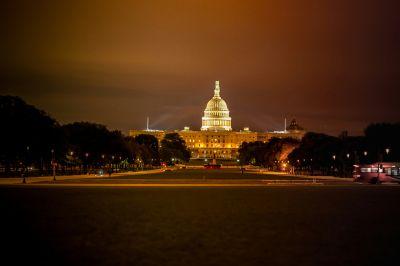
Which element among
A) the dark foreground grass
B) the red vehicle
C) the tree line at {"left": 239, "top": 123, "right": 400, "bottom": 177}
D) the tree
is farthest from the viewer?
the tree line at {"left": 239, "top": 123, "right": 400, "bottom": 177}

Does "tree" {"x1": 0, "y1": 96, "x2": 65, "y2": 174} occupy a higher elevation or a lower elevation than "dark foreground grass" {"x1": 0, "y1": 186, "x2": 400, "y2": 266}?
higher

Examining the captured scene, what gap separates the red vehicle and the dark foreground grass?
1318 inches

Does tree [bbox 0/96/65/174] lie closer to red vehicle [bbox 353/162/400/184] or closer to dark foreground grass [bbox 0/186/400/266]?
red vehicle [bbox 353/162/400/184]

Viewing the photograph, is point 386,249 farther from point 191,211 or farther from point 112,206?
point 112,206

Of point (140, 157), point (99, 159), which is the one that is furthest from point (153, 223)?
point (140, 157)

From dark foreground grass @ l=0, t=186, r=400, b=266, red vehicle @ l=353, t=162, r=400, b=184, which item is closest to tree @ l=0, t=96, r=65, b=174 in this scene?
red vehicle @ l=353, t=162, r=400, b=184

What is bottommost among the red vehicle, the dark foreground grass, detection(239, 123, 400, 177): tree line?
the dark foreground grass

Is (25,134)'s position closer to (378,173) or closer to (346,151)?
(378,173)

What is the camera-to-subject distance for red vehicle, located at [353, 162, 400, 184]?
72.9 m

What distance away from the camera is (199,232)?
25.4 meters

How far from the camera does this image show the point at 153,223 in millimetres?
28562

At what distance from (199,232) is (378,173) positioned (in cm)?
5014

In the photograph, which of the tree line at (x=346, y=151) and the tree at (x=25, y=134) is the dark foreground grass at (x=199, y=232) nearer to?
the tree at (x=25, y=134)

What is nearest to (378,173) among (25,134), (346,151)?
(346,151)
